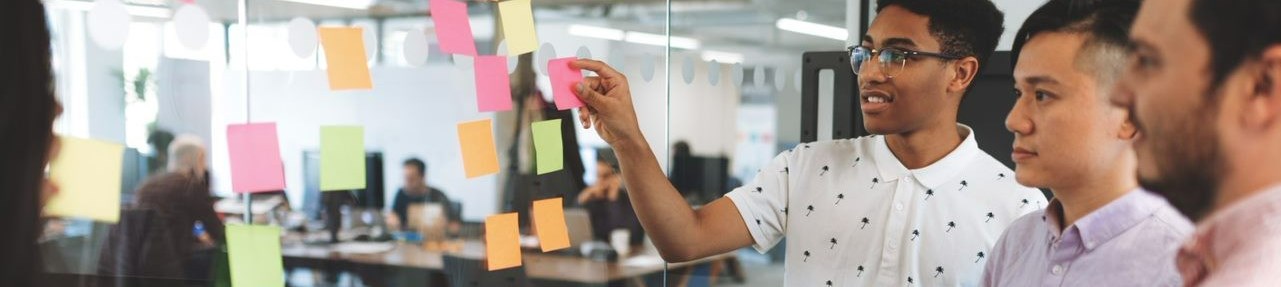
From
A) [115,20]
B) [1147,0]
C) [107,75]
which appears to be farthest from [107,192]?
[1147,0]

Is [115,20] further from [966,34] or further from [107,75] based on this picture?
[966,34]

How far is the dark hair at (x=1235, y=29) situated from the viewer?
723 mm

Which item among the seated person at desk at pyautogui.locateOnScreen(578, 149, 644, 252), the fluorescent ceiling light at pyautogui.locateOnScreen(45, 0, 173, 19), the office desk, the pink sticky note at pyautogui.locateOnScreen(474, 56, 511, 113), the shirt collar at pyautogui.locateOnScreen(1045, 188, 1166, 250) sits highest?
the fluorescent ceiling light at pyautogui.locateOnScreen(45, 0, 173, 19)

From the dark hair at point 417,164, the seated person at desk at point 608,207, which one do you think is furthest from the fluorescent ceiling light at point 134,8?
the dark hair at point 417,164

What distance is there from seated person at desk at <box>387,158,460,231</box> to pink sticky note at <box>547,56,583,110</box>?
3.35 m

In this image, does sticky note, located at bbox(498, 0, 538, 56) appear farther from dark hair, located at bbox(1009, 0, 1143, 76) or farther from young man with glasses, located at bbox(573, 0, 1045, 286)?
dark hair, located at bbox(1009, 0, 1143, 76)

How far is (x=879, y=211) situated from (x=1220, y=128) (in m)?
0.97

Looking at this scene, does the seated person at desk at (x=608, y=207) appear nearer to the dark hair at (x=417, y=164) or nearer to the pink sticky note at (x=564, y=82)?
the dark hair at (x=417, y=164)

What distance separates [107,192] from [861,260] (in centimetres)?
108

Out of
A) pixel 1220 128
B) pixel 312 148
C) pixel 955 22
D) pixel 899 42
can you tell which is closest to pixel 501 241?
pixel 899 42

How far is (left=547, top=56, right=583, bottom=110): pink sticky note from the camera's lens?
1611 millimetres

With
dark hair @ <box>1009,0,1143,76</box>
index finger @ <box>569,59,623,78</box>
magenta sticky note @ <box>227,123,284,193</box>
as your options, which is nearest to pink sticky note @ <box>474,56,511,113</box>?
index finger @ <box>569,59,623,78</box>

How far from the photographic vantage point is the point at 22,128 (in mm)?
668

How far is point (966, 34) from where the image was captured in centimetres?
176
